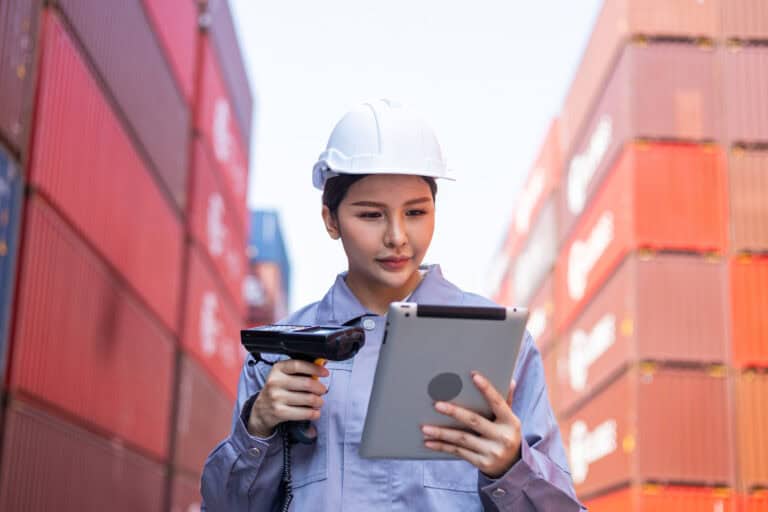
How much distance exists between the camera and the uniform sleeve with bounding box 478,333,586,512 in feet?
8.09

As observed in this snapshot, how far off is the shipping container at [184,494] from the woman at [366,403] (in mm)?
20899

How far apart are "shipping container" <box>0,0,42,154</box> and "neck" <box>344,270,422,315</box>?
393 inches

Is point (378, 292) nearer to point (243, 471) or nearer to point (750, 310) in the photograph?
point (243, 471)

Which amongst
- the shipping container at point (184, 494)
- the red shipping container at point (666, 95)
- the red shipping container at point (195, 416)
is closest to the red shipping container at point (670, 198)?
the red shipping container at point (666, 95)

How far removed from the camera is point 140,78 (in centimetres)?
1811

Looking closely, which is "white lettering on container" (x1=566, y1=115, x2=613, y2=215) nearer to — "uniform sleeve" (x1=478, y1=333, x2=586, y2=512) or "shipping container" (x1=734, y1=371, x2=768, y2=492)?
"shipping container" (x1=734, y1=371, x2=768, y2=492)

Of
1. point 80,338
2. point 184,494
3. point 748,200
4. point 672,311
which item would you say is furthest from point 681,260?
point 184,494

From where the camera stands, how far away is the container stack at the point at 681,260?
62.9 feet

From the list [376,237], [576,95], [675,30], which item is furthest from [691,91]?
[376,237]

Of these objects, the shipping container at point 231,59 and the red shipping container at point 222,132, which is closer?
the red shipping container at point 222,132

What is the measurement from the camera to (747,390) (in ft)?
62.8

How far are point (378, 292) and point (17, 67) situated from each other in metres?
10.7

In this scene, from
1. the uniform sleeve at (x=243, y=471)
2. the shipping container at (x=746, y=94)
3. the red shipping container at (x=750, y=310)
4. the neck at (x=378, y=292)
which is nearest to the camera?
the uniform sleeve at (x=243, y=471)

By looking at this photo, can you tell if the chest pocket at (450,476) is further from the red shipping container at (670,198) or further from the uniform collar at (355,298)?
the red shipping container at (670,198)
